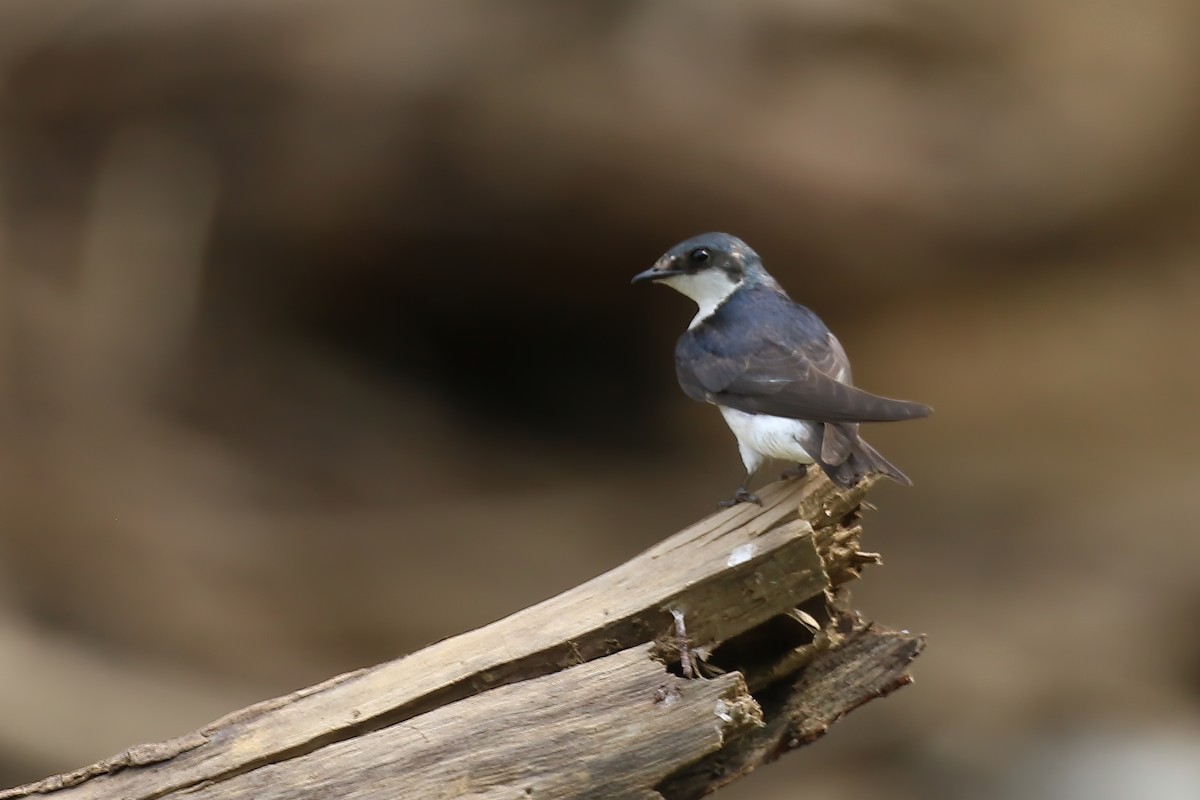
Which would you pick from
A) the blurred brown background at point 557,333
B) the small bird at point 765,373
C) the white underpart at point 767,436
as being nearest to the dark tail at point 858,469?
the small bird at point 765,373

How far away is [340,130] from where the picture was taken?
332 cm

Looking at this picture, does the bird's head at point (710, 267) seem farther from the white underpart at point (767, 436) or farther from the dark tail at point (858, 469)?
the dark tail at point (858, 469)

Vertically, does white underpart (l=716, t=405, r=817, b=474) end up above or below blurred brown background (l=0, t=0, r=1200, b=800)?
below

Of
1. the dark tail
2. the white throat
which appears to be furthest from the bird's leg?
the white throat

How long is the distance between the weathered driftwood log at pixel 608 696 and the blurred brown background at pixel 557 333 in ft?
6.31

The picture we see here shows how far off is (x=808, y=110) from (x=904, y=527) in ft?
4.94

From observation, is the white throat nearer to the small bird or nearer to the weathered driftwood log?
the small bird

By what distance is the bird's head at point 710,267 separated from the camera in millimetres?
2332

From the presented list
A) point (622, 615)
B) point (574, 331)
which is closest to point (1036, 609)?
point (574, 331)

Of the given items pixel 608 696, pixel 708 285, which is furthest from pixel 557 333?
pixel 608 696

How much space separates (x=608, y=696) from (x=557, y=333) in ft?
7.90

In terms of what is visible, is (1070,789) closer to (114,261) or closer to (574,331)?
(574,331)

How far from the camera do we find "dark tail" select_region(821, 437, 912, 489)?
1.57 metres

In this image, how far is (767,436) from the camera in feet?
6.18
